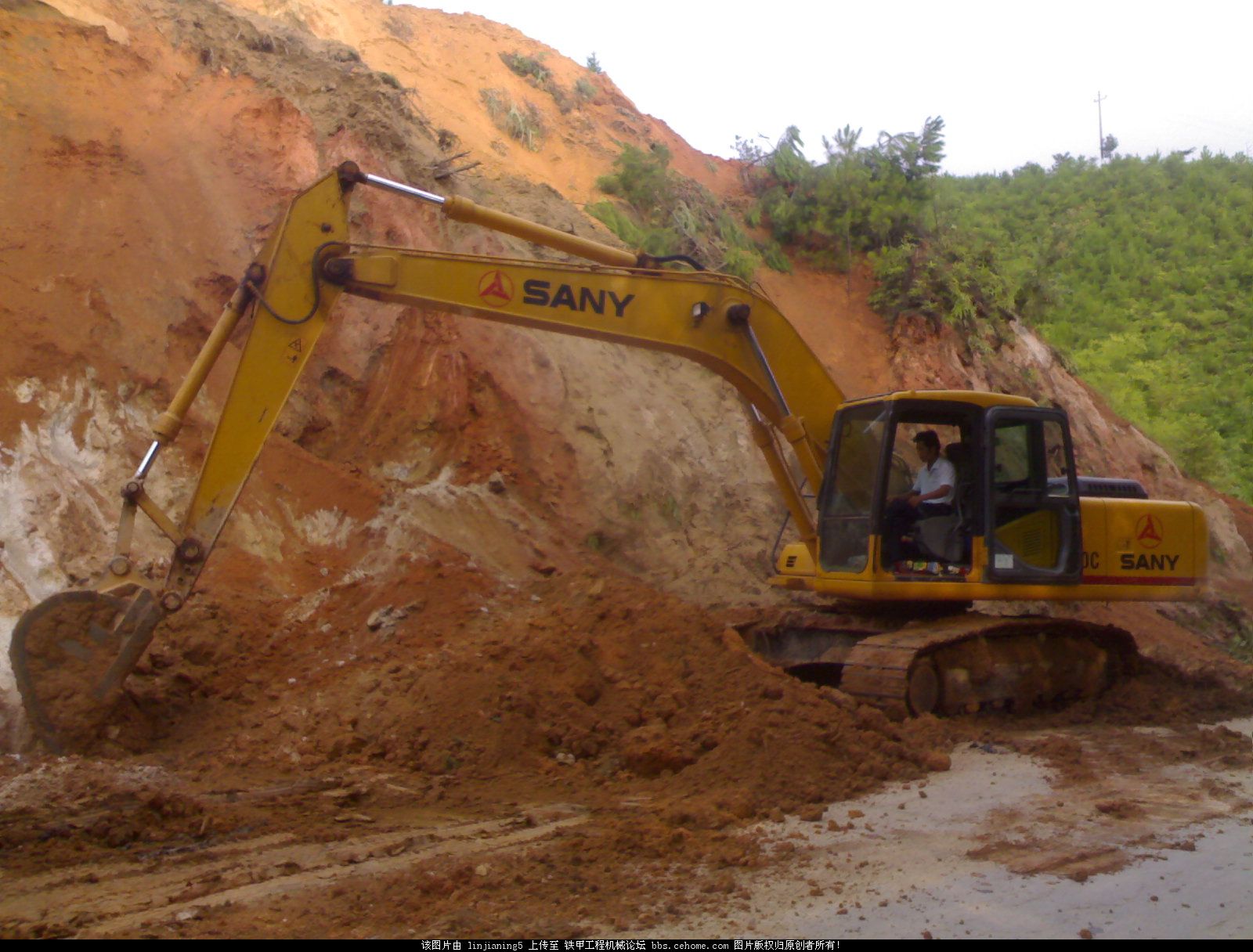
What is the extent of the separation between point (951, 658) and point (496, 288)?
168 inches

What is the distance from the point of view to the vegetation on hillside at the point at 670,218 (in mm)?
17109

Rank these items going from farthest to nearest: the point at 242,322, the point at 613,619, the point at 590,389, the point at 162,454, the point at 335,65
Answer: the point at 335,65 → the point at 590,389 → the point at 242,322 → the point at 162,454 → the point at 613,619

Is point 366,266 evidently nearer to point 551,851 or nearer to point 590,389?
point 551,851

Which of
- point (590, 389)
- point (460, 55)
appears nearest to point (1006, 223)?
point (460, 55)

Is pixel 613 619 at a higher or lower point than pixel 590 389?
lower

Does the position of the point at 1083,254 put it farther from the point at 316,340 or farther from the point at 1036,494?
the point at 316,340

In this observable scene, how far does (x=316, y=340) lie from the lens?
758 cm

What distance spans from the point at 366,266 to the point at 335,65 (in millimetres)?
7659

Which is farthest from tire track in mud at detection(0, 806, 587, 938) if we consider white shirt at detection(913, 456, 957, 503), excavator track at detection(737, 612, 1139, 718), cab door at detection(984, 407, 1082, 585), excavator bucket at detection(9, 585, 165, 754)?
cab door at detection(984, 407, 1082, 585)

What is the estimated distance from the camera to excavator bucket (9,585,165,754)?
659cm

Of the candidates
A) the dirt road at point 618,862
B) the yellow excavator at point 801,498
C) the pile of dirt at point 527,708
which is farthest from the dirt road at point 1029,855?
the yellow excavator at point 801,498

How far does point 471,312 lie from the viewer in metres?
7.80

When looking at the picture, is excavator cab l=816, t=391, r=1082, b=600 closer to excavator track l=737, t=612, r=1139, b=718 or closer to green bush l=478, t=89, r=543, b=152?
excavator track l=737, t=612, r=1139, b=718

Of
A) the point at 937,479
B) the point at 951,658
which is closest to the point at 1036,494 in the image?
the point at 937,479
